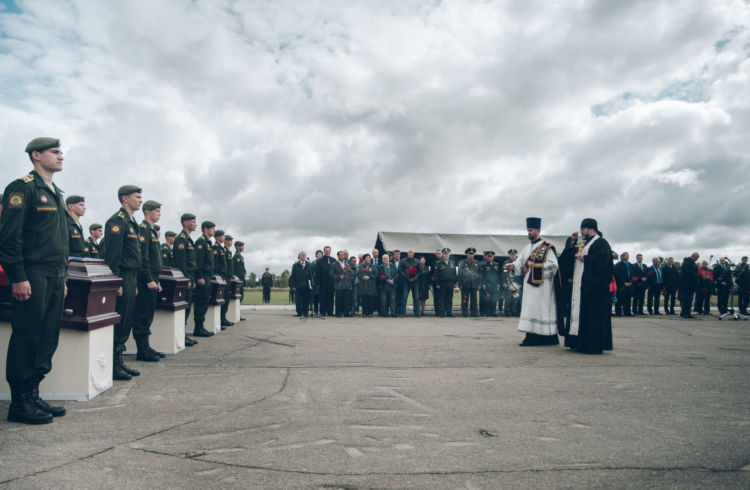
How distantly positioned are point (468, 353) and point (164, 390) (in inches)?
184

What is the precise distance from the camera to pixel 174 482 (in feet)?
9.32

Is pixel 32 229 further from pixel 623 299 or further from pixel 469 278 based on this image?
pixel 623 299

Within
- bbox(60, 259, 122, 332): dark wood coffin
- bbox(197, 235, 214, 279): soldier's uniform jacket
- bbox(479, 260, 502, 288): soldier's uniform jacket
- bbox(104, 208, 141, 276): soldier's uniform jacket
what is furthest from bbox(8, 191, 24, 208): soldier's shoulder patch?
bbox(479, 260, 502, 288): soldier's uniform jacket

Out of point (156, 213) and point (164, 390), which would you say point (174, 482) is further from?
point (156, 213)

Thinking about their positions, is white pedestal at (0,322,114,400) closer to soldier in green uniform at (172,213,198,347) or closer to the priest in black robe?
soldier in green uniform at (172,213,198,347)

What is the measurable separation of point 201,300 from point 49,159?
6.06 metres

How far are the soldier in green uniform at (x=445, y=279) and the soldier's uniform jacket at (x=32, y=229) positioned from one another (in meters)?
14.2

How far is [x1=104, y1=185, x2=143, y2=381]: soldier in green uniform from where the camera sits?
6.10m

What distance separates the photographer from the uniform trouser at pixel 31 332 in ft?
13.7

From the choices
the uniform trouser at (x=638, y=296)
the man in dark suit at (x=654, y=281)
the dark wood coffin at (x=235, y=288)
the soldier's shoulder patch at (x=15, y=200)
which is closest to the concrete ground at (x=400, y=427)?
the soldier's shoulder patch at (x=15, y=200)

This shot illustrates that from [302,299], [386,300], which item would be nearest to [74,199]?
[302,299]

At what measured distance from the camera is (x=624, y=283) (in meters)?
18.6

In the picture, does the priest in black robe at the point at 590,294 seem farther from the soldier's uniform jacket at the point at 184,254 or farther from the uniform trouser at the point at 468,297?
the uniform trouser at the point at 468,297

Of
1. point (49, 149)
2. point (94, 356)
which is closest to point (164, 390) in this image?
point (94, 356)
